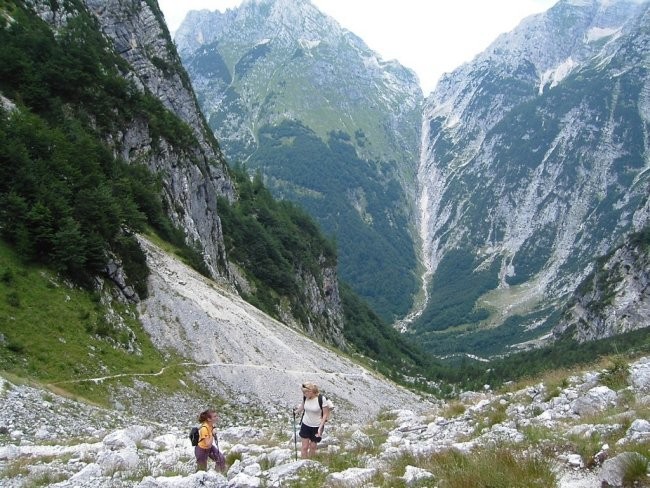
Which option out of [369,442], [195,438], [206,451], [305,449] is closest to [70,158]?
[195,438]

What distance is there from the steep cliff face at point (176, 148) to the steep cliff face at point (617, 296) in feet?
263

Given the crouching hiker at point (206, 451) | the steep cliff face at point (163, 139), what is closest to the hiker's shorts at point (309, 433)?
the crouching hiker at point (206, 451)

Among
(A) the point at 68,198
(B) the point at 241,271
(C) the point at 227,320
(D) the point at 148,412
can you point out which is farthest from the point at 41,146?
(B) the point at 241,271

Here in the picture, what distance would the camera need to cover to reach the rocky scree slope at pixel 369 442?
10359 millimetres

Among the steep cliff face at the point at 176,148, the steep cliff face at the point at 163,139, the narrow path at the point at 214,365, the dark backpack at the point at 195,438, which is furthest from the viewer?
the steep cliff face at the point at 176,148

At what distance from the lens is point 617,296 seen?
534 ft

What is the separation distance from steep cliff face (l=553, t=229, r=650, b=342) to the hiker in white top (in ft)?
501

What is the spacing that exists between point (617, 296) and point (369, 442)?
171 metres

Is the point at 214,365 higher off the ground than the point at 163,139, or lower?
lower

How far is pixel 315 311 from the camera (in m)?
114

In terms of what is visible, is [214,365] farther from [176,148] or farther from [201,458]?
[176,148]

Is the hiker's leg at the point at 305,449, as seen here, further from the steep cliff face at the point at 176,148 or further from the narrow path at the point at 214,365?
the steep cliff face at the point at 176,148

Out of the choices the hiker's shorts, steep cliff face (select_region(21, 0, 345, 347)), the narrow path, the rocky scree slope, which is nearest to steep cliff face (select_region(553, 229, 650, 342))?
steep cliff face (select_region(21, 0, 345, 347))

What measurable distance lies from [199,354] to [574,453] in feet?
103
